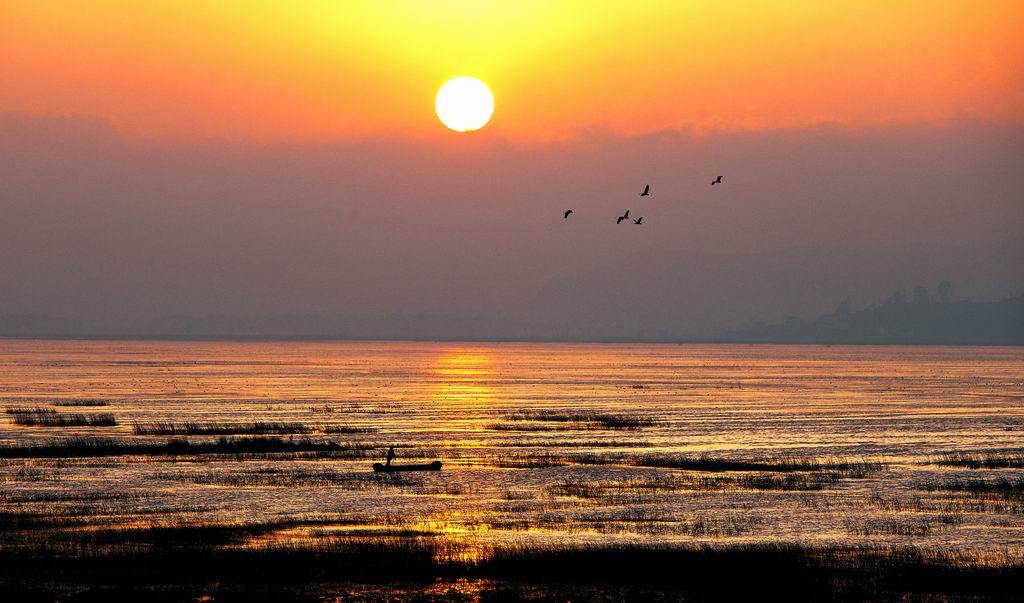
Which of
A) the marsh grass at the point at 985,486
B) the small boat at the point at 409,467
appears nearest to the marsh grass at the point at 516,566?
the marsh grass at the point at 985,486

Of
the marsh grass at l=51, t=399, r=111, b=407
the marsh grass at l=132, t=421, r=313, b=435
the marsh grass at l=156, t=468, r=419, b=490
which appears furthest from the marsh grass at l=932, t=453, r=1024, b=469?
the marsh grass at l=51, t=399, r=111, b=407

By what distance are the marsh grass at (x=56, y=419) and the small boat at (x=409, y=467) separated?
36.1m

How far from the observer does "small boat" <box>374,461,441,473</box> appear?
59.2 meters

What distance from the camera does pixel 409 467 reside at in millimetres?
59219

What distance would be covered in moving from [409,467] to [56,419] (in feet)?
144

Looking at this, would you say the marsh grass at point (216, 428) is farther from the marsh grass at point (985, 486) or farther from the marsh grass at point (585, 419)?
the marsh grass at point (985, 486)

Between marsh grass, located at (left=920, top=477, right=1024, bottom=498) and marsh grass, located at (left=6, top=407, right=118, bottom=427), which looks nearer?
marsh grass, located at (left=920, top=477, right=1024, bottom=498)

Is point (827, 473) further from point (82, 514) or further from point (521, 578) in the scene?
point (82, 514)

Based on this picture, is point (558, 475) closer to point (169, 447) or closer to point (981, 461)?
point (981, 461)

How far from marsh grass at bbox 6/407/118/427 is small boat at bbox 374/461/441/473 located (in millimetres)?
36072

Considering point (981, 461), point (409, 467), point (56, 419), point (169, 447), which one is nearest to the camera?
point (409, 467)

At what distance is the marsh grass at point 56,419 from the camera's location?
88.6 metres

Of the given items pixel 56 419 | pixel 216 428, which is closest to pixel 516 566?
pixel 216 428

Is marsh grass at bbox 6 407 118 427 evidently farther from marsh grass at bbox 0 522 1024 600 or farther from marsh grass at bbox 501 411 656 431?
marsh grass at bbox 0 522 1024 600
